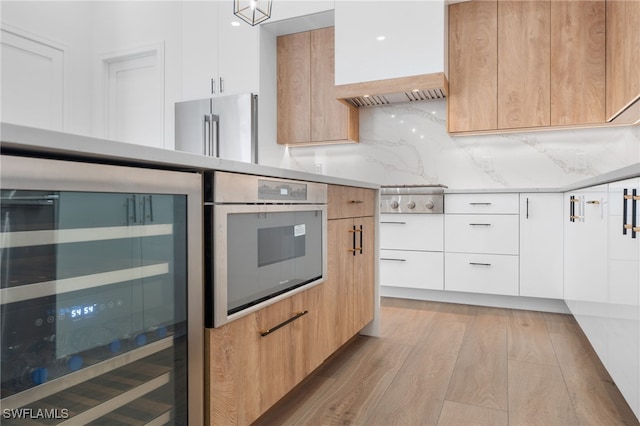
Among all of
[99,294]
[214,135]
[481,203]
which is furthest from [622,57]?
[99,294]

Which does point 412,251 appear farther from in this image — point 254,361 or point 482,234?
point 254,361

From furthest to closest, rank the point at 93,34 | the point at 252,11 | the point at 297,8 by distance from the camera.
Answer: the point at 93,34 < the point at 297,8 < the point at 252,11

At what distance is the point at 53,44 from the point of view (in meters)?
3.86

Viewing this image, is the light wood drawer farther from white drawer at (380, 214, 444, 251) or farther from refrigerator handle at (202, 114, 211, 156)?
refrigerator handle at (202, 114, 211, 156)

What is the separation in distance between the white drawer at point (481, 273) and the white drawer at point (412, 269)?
0.21ft

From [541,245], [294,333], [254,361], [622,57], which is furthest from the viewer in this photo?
[541,245]

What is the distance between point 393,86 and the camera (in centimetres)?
316

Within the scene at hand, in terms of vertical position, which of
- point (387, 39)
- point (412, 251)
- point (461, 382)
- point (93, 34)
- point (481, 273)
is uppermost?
point (93, 34)

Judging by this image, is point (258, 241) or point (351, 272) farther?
point (351, 272)

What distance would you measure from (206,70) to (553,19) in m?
2.83

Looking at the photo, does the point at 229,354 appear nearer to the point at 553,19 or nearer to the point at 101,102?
the point at 553,19

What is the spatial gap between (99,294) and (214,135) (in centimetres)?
300

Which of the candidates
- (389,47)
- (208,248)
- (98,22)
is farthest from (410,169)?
(98,22)

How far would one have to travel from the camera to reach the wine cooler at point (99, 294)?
658 millimetres
